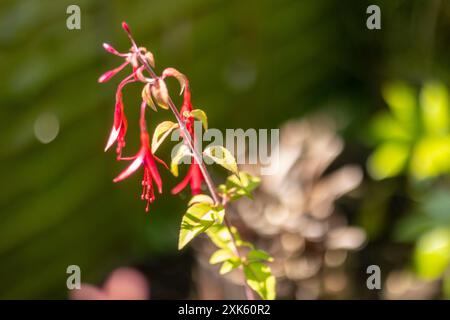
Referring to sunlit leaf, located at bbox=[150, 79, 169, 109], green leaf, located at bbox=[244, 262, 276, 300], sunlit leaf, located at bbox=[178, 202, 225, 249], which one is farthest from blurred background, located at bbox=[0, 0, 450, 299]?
sunlit leaf, located at bbox=[150, 79, 169, 109]

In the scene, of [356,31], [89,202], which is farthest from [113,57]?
[356,31]

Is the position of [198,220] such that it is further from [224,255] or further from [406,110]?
[406,110]

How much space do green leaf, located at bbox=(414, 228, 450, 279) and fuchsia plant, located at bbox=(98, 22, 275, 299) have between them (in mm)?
656

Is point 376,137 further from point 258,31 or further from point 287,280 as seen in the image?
point 258,31

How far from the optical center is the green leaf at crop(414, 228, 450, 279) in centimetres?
142

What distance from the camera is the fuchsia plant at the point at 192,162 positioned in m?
0.71

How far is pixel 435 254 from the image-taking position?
56.1 inches

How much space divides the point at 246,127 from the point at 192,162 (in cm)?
172

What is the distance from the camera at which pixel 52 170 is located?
1.97 meters

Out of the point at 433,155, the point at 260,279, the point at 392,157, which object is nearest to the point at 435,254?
the point at 433,155

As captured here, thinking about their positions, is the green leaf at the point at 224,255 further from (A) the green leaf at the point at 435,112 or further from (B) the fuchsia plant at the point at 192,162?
(A) the green leaf at the point at 435,112

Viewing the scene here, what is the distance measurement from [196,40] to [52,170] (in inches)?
24.7
